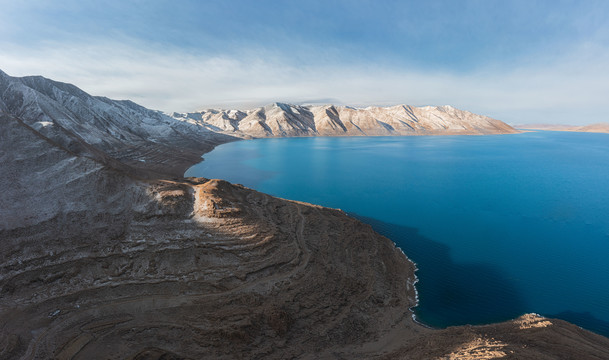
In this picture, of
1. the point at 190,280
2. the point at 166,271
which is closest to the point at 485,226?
the point at 190,280

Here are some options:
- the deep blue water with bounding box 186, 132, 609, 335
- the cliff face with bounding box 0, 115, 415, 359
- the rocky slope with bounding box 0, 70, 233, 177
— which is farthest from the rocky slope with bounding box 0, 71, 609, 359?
the rocky slope with bounding box 0, 70, 233, 177

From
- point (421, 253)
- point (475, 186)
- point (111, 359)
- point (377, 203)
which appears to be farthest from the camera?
point (475, 186)

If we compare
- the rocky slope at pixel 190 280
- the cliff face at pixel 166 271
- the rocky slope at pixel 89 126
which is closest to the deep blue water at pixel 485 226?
the rocky slope at pixel 190 280

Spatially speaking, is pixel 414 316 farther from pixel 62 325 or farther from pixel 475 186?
pixel 475 186

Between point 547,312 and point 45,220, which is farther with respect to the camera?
point 45,220

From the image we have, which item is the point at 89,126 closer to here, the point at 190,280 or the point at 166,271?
the point at 166,271

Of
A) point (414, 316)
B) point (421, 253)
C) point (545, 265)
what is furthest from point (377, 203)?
point (414, 316)

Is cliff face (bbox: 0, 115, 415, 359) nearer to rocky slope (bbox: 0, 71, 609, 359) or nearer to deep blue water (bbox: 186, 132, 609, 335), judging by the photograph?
rocky slope (bbox: 0, 71, 609, 359)
